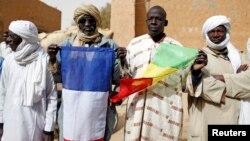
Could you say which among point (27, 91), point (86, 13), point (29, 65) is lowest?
point (27, 91)

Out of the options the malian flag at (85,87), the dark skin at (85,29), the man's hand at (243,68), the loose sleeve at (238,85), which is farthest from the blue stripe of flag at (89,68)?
the man's hand at (243,68)

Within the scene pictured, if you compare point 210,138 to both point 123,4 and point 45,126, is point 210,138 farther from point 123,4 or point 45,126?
point 123,4

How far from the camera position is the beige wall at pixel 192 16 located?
30.6ft

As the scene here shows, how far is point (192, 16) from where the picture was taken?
31.0 ft

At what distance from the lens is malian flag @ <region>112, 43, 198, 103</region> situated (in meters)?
3.26

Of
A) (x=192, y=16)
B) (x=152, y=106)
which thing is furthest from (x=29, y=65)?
(x=192, y=16)

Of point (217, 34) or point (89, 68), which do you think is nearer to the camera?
point (89, 68)

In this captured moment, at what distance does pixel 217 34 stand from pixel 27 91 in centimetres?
173

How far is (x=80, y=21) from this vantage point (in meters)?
3.25

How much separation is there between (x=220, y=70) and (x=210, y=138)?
2.00 feet

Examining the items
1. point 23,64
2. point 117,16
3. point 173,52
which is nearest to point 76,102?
point 23,64

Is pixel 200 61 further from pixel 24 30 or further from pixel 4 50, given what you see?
pixel 4 50

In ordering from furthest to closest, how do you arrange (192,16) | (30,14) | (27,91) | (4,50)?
(30,14) < (192,16) < (4,50) < (27,91)

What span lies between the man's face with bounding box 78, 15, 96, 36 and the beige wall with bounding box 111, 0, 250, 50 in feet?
19.9
